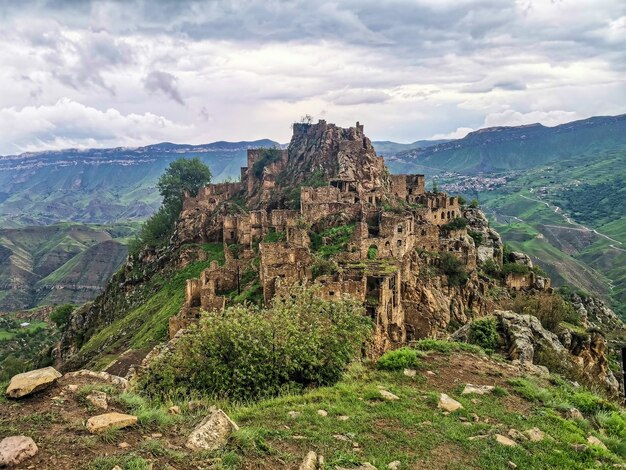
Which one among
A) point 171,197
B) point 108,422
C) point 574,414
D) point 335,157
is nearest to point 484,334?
point 574,414

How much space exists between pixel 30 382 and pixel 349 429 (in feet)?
29.5

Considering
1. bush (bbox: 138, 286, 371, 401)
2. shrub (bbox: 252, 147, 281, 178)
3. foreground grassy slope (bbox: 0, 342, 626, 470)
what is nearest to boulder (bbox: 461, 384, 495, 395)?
foreground grassy slope (bbox: 0, 342, 626, 470)

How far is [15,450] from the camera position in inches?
382

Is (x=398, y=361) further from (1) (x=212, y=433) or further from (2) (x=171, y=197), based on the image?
(2) (x=171, y=197)

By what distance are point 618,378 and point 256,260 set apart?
1337 inches

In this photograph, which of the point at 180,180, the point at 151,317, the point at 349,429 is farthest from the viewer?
the point at 180,180

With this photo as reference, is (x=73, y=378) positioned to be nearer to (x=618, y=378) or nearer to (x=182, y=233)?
(x=618, y=378)

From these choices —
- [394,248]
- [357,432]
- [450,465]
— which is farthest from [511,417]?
[394,248]

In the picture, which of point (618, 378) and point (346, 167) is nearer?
point (618, 378)

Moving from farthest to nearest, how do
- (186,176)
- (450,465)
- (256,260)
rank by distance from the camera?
(186,176) → (256,260) → (450,465)

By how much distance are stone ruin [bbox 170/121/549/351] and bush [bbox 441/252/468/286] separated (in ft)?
3.63

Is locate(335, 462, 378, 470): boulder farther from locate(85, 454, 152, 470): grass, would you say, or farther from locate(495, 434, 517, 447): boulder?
locate(85, 454, 152, 470): grass

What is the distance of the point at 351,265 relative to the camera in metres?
41.2

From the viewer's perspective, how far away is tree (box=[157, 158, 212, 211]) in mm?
95562
